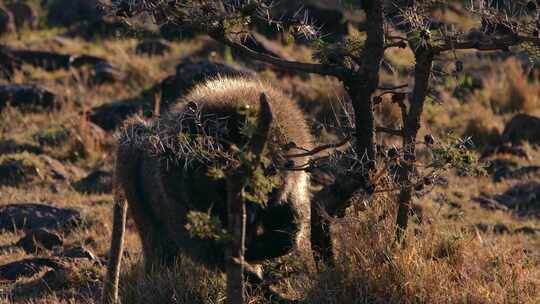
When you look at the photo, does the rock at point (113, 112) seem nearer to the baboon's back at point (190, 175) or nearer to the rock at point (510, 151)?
the rock at point (510, 151)

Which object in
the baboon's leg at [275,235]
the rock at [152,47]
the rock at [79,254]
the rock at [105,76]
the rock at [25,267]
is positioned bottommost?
the rock at [25,267]

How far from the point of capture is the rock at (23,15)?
13570 mm

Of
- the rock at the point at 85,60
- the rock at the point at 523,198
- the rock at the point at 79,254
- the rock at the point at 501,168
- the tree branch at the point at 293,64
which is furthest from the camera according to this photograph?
the rock at the point at 85,60

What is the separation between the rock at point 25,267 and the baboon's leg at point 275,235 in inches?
62.8

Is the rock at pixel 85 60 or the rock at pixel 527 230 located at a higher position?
the rock at pixel 85 60

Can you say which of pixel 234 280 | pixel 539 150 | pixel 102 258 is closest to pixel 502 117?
pixel 539 150

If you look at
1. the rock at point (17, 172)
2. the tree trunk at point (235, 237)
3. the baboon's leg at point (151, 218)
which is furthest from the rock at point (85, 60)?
the tree trunk at point (235, 237)

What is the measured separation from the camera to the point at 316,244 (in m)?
4.81

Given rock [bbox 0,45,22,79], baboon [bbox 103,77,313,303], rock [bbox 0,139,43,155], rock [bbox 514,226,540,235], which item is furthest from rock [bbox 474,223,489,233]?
rock [bbox 0,45,22,79]

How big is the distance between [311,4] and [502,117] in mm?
3878

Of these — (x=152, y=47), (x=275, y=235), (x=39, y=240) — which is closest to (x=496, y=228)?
(x=275, y=235)

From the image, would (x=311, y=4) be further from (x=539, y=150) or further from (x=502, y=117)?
(x=539, y=150)

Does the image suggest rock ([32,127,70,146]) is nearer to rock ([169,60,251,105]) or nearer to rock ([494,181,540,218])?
rock ([169,60,251,105])

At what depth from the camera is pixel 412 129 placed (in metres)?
4.74
